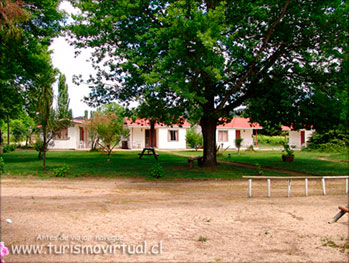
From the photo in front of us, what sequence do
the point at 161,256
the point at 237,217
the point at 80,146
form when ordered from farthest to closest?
the point at 80,146, the point at 237,217, the point at 161,256

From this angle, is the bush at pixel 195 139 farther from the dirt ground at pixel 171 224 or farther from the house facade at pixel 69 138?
the dirt ground at pixel 171 224

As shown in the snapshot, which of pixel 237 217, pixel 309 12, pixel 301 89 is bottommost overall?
pixel 237 217

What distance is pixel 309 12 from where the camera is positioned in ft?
43.9

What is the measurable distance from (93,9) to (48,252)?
11.8 metres

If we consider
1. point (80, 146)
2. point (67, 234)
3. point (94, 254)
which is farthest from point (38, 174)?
point (80, 146)

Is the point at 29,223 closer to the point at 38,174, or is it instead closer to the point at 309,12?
the point at 38,174

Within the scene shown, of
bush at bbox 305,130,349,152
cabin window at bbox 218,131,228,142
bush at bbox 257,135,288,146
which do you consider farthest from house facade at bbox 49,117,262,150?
bush at bbox 305,130,349,152

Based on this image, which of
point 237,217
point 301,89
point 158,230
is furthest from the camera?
point 301,89

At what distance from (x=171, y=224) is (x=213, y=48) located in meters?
7.22

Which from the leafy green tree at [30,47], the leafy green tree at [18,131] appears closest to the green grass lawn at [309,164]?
the leafy green tree at [30,47]

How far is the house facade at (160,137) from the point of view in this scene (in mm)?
36750

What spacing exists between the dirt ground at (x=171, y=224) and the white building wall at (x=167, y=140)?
2626 centimetres

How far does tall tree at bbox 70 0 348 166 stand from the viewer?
1127 centimetres

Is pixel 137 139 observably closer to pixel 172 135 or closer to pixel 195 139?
pixel 172 135
